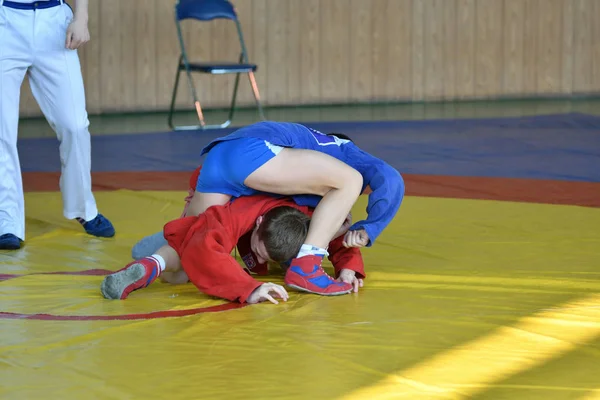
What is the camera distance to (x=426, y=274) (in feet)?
9.36

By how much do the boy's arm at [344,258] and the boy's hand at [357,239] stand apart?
0.18 ft

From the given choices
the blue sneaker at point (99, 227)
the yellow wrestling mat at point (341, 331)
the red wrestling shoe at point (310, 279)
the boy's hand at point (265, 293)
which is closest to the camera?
the yellow wrestling mat at point (341, 331)

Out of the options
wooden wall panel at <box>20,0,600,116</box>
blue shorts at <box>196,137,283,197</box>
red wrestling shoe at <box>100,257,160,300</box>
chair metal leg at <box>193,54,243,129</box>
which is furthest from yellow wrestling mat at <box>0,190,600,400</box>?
wooden wall panel at <box>20,0,600,116</box>

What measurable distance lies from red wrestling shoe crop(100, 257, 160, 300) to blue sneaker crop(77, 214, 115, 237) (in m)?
0.96

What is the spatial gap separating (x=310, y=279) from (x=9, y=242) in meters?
1.22

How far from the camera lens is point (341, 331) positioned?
7.45 ft

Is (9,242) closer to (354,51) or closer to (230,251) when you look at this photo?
(230,251)

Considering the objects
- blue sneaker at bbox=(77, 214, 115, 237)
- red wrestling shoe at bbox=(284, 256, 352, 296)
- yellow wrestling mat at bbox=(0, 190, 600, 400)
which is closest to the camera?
yellow wrestling mat at bbox=(0, 190, 600, 400)

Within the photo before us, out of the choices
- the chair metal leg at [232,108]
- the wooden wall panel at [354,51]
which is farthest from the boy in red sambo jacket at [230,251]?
the wooden wall panel at [354,51]

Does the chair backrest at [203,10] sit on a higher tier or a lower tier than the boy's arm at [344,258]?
higher

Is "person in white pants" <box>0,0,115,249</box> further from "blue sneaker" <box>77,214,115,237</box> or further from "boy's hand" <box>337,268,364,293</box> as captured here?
"boy's hand" <box>337,268,364,293</box>

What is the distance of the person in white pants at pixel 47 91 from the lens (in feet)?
11.1

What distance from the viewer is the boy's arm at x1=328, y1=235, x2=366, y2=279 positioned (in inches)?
108

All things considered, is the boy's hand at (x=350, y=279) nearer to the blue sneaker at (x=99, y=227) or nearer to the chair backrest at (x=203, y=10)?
the blue sneaker at (x=99, y=227)
